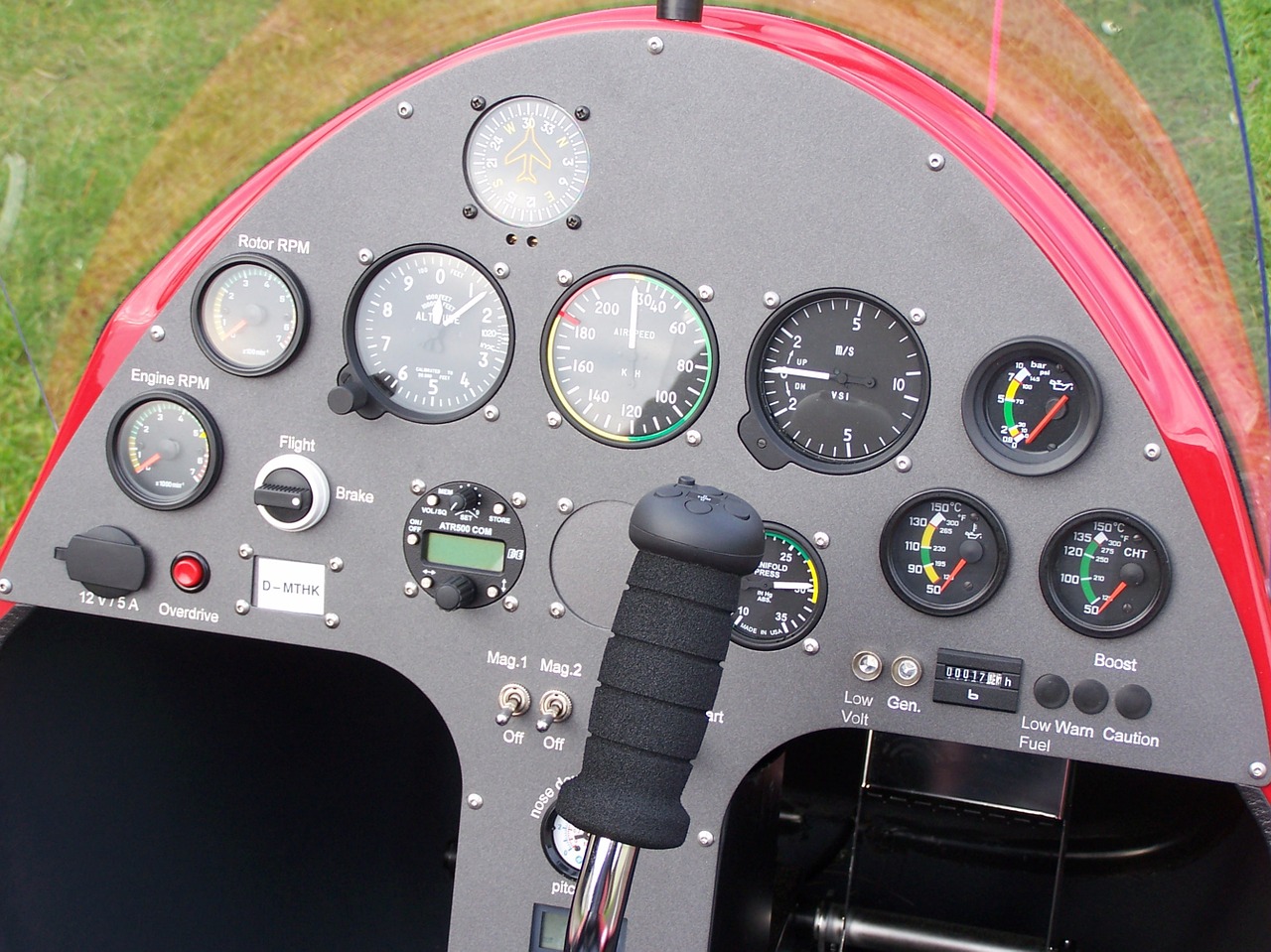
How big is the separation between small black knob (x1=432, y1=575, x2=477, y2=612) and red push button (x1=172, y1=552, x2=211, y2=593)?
381 millimetres

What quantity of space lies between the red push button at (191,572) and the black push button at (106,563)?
5 centimetres

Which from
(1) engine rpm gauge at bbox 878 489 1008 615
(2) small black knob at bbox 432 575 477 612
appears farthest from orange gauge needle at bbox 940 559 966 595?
(2) small black knob at bbox 432 575 477 612

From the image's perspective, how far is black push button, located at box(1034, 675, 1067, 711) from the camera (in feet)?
5.68

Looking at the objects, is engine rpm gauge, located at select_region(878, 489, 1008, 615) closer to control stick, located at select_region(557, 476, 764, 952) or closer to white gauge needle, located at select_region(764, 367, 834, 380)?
white gauge needle, located at select_region(764, 367, 834, 380)

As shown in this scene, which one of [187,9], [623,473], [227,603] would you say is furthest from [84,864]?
[187,9]

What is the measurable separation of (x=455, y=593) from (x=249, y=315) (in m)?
0.53

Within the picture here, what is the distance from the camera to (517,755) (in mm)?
1923

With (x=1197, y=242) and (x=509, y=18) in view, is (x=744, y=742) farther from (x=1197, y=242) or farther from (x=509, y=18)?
(x=509, y=18)

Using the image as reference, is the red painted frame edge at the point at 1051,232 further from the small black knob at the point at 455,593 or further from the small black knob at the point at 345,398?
the small black knob at the point at 455,593

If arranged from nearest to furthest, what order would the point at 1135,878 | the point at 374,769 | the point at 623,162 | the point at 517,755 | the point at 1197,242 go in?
the point at 1197,242
the point at 623,162
the point at 517,755
the point at 1135,878
the point at 374,769

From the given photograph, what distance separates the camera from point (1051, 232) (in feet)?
5.55

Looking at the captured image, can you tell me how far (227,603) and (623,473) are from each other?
0.66 metres

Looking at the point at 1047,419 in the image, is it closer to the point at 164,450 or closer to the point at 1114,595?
the point at 1114,595

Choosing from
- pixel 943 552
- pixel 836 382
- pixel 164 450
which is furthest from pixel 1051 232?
pixel 164 450
